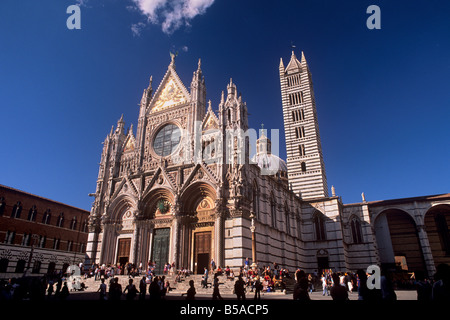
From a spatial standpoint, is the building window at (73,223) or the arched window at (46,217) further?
the building window at (73,223)

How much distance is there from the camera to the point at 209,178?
24156 millimetres

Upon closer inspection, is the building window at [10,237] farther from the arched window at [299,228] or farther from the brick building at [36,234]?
the arched window at [299,228]

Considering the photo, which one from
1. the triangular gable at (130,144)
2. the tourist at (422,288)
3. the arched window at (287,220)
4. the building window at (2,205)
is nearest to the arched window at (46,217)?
the building window at (2,205)

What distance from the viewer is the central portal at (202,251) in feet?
77.4

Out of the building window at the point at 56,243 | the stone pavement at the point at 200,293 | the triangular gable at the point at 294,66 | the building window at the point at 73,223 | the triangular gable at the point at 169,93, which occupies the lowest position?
the stone pavement at the point at 200,293

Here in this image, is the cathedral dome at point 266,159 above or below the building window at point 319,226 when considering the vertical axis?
above

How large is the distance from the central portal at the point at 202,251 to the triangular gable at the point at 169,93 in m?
13.6

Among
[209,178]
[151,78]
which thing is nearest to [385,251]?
[209,178]

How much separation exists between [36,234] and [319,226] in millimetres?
31587

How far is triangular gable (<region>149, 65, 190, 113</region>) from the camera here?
30.9 m

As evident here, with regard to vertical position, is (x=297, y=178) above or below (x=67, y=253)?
above
